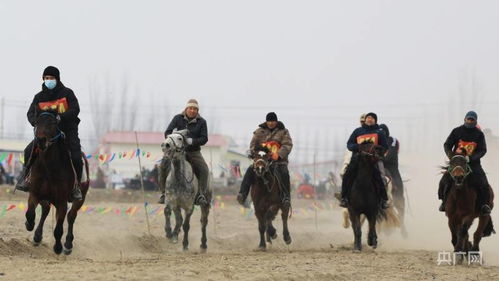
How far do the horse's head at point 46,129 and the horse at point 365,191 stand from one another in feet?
23.3

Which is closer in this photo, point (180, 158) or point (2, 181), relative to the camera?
point (180, 158)

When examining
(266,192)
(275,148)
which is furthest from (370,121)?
(266,192)

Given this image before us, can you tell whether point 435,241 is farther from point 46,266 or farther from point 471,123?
point 46,266

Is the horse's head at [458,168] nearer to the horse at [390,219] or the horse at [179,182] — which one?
the horse at [179,182]

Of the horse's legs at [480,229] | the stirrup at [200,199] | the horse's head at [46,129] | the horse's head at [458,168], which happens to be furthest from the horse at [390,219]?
the horse's head at [46,129]

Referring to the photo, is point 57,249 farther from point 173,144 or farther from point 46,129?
point 173,144

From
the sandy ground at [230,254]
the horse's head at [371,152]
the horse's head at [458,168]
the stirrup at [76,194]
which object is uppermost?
the horse's head at [371,152]

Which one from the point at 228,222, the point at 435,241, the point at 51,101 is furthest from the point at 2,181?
the point at 51,101

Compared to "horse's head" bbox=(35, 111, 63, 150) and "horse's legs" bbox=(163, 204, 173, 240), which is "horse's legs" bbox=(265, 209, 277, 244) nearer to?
"horse's legs" bbox=(163, 204, 173, 240)

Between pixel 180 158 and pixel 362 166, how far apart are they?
3.79 meters

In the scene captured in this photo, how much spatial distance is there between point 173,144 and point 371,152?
4107 millimetres

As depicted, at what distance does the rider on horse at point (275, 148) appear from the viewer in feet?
69.0

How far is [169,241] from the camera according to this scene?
20.3 m

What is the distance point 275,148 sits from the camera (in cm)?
2131
